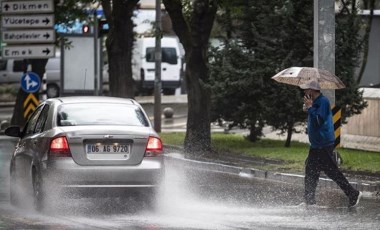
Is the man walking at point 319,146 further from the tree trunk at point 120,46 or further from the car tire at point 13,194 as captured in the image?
the tree trunk at point 120,46

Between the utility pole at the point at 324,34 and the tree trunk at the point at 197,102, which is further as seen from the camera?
the tree trunk at the point at 197,102

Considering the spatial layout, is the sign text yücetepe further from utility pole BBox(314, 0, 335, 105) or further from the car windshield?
the car windshield

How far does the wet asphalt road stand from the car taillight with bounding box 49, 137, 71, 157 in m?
0.58

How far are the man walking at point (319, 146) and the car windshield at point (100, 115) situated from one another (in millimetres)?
2236

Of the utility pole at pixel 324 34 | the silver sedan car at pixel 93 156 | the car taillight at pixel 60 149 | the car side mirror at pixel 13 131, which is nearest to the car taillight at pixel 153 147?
the silver sedan car at pixel 93 156

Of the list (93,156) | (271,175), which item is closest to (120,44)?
(271,175)

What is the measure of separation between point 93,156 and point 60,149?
400 millimetres

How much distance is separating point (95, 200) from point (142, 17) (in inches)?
1534

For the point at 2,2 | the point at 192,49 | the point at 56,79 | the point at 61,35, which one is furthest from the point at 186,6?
the point at 56,79

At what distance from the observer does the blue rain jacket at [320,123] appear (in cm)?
1502

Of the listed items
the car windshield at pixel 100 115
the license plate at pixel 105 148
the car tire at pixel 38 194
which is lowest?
the car tire at pixel 38 194

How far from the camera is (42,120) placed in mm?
14930

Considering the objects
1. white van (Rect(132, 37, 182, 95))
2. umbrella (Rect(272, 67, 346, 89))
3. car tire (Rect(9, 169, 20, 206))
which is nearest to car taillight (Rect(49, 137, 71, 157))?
car tire (Rect(9, 169, 20, 206))

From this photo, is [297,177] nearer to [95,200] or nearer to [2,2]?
[95,200]
